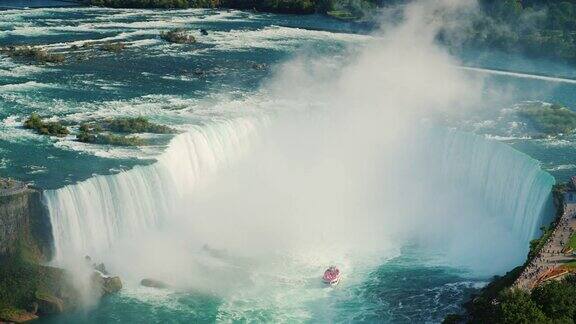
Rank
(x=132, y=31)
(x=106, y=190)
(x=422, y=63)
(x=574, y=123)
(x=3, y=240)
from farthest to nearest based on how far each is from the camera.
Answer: (x=132, y=31) → (x=422, y=63) → (x=574, y=123) → (x=106, y=190) → (x=3, y=240)

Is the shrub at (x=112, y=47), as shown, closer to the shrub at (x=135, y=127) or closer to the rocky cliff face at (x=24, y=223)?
the shrub at (x=135, y=127)

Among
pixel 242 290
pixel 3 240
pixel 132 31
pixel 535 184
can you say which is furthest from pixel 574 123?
pixel 132 31

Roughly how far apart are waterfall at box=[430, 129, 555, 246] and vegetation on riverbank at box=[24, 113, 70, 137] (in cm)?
1697

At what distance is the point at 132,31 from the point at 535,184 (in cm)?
3390

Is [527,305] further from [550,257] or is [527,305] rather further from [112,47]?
[112,47]

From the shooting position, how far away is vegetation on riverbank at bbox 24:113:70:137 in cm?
3397

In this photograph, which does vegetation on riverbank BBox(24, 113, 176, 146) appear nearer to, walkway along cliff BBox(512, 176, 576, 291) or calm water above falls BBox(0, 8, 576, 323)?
calm water above falls BBox(0, 8, 576, 323)

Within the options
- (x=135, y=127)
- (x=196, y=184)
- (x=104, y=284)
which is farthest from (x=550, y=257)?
(x=135, y=127)

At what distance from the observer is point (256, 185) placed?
1423 inches

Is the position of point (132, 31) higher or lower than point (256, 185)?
higher

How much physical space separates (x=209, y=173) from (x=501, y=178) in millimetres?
12518

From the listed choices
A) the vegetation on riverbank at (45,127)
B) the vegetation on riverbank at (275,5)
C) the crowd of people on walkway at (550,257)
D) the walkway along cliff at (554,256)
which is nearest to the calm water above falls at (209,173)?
the vegetation on riverbank at (45,127)

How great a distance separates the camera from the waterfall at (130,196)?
2786cm

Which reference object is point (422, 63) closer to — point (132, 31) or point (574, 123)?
point (574, 123)
